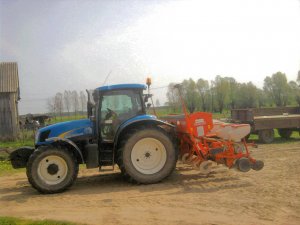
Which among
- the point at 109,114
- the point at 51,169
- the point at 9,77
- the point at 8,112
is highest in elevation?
the point at 9,77

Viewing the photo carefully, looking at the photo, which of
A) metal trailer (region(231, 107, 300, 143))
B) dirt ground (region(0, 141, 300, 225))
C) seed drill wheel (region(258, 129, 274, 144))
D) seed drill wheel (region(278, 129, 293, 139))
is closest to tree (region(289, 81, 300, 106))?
seed drill wheel (region(278, 129, 293, 139))

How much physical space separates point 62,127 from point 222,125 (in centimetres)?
370

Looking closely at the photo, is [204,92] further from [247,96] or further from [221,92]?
[247,96]

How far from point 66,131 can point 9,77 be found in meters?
13.7

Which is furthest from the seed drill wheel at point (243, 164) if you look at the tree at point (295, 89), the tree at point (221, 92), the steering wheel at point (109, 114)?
the tree at point (295, 89)

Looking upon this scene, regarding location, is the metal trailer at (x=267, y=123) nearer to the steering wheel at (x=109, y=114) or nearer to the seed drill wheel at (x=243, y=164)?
the seed drill wheel at (x=243, y=164)

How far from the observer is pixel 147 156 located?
8.11 meters

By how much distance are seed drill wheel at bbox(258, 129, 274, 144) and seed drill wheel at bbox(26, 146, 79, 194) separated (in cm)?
1063

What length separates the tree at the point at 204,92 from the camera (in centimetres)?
5119

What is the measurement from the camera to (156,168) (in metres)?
8.14

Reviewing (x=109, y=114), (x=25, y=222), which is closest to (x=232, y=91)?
(x=109, y=114)

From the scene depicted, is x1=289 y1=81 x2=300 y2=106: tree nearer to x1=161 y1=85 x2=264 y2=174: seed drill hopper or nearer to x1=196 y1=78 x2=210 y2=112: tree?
x1=196 y1=78 x2=210 y2=112: tree

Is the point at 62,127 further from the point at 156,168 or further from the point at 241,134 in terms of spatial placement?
the point at 241,134

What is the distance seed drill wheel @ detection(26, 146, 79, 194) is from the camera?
7387 millimetres
